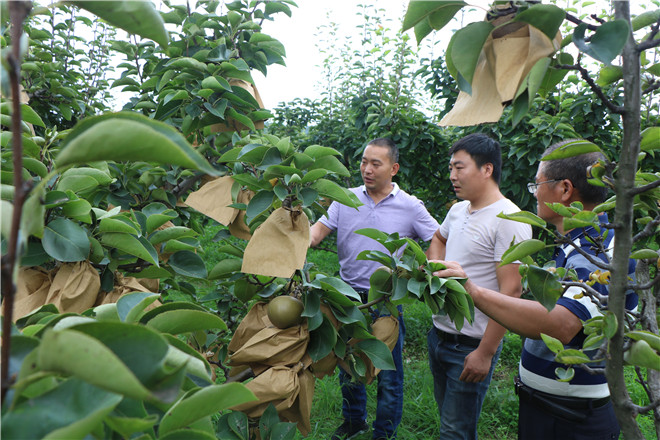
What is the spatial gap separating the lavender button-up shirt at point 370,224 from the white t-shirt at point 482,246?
84cm

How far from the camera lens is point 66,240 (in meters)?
1.20

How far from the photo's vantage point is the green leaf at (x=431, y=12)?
32.5 inches

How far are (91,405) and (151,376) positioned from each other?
6 centimetres

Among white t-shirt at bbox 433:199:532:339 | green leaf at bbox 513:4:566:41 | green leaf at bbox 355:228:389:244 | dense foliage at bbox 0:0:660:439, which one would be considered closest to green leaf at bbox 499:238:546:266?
dense foliage at bbox 0:0:660:439

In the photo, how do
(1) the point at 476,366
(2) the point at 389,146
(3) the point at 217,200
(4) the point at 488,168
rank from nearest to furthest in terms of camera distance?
(3) the point at 217,200 < (1) the point at 476,366 < (4) the point at 488,168 < (2) the point at 389,146

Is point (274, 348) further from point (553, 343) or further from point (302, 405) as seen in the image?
point (553, 343)

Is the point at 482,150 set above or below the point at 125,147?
below

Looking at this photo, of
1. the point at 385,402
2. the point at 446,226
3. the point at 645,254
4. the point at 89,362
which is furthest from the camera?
the point at 385,402

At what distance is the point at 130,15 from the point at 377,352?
1.27 m

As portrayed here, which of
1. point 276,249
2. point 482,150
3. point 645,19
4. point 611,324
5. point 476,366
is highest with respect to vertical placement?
point 645,19

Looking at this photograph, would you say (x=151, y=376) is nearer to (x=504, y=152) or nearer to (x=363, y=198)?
(x=363, y=198)

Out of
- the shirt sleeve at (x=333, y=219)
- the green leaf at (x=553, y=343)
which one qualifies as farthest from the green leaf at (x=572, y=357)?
the shirt sleeve at (x=333, y=219)

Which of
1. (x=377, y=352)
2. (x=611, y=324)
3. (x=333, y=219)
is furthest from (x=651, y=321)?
(x=333, y=219)

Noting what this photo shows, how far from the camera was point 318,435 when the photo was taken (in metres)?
3.13
